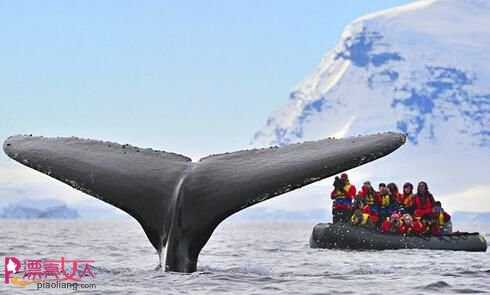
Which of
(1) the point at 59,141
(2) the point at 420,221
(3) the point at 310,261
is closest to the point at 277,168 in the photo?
(1) the point at 59,141

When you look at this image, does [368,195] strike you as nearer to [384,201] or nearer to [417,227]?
[384,201]

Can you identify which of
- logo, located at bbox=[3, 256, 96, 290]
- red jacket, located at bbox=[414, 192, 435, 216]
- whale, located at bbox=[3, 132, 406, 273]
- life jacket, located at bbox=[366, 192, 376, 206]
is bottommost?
logo, located at bbox=[3, 256, 96, 290]

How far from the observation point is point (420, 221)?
75.5ft

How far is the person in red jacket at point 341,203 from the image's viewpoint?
2330 centimetres

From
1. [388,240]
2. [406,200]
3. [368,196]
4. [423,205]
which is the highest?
[368,196]

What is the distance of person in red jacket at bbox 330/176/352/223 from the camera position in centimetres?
2330

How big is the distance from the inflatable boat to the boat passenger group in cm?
37

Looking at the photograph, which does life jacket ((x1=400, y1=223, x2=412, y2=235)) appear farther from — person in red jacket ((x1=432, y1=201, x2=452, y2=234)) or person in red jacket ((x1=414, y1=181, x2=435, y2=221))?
person in red jacket ((x1=432, y1=201, x2=452, y2=234))

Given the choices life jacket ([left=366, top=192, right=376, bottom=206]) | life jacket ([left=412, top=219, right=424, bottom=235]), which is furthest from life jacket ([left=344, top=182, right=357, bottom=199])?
life jacket ([left=412, top=219, right=424, bottom=235])

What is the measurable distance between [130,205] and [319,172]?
1.69 meters

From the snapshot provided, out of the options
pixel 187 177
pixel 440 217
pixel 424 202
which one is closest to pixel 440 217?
pixel 440 217

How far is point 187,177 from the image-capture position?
9633 mm

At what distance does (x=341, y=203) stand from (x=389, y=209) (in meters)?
1.06

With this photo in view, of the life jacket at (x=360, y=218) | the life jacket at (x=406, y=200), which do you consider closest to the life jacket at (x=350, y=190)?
the life jacket at (x=360, y=218)
